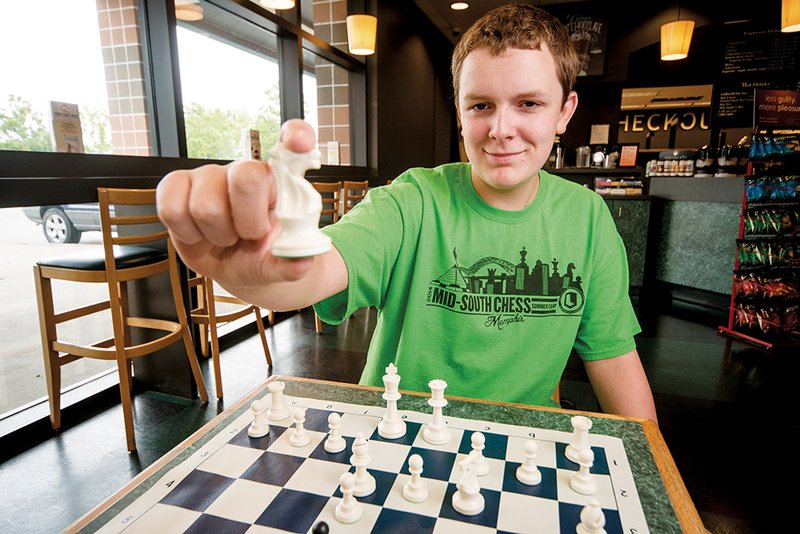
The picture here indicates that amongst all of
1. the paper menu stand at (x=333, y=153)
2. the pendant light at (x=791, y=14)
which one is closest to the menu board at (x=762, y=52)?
the pendant light at (x=791, y=14)

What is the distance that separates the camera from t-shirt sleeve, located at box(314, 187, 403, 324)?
3.28 ft

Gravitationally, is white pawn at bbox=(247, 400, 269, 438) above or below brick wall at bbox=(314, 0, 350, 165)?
below

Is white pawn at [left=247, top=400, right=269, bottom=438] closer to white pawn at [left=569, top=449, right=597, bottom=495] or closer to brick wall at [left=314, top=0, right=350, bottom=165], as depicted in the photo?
white pawn at [left=569, top=449, right=597, bottom=495]

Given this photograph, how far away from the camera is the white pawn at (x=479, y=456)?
0.70 m

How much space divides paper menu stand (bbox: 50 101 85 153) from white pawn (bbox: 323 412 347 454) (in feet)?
7.45

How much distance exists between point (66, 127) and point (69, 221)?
75cm

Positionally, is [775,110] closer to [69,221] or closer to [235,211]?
[235,211]

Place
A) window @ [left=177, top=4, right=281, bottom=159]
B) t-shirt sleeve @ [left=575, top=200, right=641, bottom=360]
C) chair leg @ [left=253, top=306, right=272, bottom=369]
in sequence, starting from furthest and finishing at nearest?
window @ [left=177, top=4, right=281, bottom=159], chair leg @ [left=253, top=306, right=272, bottom=369], t-shirt sleeve @ [left=575, top=200, right=641, bottom=360]

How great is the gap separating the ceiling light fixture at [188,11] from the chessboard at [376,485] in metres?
3.18

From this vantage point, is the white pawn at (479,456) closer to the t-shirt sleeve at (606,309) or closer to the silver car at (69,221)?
the t-shirt sleeve at (606,309)

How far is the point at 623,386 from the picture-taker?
1.11 meters

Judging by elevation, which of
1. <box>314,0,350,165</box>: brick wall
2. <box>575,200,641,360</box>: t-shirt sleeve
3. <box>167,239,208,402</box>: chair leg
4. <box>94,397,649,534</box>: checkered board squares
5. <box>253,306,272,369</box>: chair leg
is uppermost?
<box>314,0,350,165</box>: brick wall

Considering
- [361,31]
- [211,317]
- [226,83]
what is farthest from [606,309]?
[361,31]

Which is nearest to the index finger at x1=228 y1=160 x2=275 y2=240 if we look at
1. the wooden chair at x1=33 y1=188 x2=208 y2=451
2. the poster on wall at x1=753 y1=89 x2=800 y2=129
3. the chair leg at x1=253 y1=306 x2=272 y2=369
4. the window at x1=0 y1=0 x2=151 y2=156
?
the wooden chair at x1=33 y1=188 x2=208 y2=451
